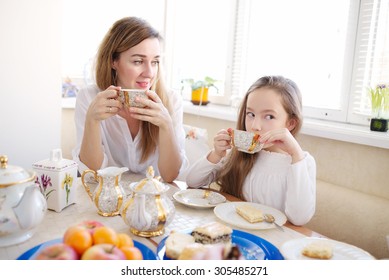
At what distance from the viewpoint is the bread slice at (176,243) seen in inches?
33.5

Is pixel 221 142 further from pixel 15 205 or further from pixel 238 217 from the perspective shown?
pixel 15 205

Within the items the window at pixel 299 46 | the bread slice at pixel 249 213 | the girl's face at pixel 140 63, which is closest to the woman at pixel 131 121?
the girl's face at pixel 140 63

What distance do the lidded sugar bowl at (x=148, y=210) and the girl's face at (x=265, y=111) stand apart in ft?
2.03

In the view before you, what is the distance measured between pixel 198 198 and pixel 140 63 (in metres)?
0.78

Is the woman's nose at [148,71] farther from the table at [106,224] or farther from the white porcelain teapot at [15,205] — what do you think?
the white porcelain teapot at [15,205]

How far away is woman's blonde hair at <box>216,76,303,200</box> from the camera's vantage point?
5.12 ft

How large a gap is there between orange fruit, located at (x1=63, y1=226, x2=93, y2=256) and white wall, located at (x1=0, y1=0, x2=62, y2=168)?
1.72 metres

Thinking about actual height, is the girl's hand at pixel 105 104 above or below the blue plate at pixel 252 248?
above

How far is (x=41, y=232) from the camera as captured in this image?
3.33 ft

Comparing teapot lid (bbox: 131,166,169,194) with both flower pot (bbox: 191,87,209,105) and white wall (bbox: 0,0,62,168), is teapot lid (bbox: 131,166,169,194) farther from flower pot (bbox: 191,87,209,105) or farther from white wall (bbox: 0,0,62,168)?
flower pot (bbox: 191,87,209,105)

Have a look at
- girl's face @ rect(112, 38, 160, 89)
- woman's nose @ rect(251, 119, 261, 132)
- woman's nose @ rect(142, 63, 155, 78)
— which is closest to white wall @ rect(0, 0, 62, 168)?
girl's face @ rect(112, 38, 160, 89)

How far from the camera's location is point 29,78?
2291 mm

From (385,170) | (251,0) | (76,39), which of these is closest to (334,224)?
(385,170)

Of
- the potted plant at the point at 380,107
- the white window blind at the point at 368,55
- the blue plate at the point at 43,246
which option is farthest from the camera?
the white window blind at the point at 368,55
